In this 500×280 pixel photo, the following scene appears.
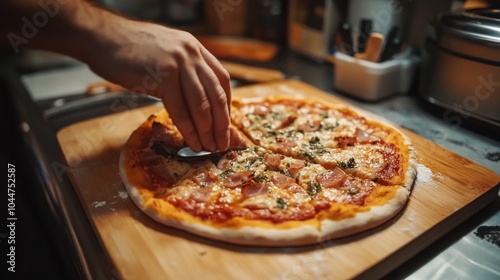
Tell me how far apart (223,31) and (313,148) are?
1.74 meters

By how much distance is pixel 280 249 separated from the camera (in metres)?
1.12

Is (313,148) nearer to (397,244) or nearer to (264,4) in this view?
(397,244)

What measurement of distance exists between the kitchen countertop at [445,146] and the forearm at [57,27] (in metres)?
0.73

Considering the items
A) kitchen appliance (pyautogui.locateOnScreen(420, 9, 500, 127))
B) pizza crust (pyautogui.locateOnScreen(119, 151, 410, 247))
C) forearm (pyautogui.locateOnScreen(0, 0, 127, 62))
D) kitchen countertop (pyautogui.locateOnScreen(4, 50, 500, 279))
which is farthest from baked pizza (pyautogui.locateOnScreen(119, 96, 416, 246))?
forearm (pyautogui.locateOnScreen(0, 0, 127, 62))

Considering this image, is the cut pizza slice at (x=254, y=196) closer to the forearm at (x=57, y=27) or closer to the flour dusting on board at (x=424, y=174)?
the flour dusting on board at (x=424, y=174)

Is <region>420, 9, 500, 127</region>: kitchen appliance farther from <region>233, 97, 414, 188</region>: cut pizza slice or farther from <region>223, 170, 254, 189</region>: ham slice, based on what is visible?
<region>223, 170, 254, 189</region>: ham slice

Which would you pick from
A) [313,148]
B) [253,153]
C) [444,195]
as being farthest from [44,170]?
[444,195]

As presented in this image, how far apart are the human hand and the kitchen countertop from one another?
0.74 meters

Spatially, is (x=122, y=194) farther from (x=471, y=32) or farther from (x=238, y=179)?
(x=471, y=32)

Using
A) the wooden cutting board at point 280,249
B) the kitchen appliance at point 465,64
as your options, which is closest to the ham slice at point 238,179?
the wooden cutting board at point 280,249

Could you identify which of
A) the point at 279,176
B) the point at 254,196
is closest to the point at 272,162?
the point at 279,176

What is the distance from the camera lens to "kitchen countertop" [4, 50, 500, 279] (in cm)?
112

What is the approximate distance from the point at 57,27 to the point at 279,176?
862 millimetres

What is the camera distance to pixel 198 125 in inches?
52.1
